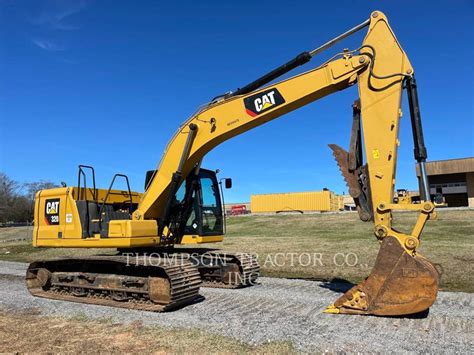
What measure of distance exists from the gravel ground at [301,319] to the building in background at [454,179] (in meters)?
38.9

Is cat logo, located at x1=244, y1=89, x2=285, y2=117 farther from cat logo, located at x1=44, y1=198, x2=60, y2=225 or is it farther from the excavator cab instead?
cat logo, located at x1=44, y1=198, x2=60, y2=225

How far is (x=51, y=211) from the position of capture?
9.71 m

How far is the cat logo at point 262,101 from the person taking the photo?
25.7 ft

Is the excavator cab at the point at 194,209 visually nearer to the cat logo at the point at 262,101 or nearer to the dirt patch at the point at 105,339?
the cat logo at the point at 262,101

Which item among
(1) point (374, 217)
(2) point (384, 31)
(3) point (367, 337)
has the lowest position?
(3) point (367, 337)

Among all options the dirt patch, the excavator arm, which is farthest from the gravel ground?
the excavator arm

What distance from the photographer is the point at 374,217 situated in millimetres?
6863

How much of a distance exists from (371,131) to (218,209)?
180 inches

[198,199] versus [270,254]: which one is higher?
[198,199]

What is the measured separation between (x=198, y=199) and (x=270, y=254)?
6708 mm

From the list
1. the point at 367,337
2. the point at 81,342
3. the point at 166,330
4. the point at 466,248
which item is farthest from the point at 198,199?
the point at 466,248

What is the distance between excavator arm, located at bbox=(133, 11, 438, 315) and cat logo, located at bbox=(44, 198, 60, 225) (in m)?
3.10

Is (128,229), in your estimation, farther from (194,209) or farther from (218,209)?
(218,209)

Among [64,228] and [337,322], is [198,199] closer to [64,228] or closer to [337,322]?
[64,228]
